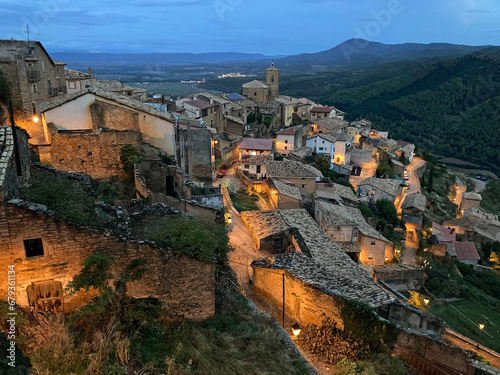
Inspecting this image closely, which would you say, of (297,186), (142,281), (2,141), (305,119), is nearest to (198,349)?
(142,281)

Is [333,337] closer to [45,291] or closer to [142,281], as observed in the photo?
[142,281]

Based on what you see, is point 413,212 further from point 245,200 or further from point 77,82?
point 77,82

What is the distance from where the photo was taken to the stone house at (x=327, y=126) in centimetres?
6041

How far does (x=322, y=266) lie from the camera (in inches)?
596

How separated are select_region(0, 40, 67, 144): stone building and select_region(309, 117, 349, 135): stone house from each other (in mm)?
43804

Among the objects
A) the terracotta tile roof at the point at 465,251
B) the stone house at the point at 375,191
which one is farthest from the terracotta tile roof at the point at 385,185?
the terracotta tile roof at the point at 465,251

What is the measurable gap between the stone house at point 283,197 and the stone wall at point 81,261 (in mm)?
19544

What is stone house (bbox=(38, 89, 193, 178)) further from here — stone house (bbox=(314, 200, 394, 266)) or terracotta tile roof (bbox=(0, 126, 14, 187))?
stone house (bbox=(314, 200, 394, 266))

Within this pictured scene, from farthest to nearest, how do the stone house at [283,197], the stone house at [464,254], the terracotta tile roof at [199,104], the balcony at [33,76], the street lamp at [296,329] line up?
the terracotta tile roof at [199,104], the stone house at [464,254], the stone house at [283,197], the balcony at [33,76], the street lamp at [296,329]

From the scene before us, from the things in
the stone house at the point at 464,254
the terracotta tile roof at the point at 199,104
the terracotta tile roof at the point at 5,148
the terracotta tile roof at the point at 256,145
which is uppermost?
the terracotta tile roof at the point at 5,148

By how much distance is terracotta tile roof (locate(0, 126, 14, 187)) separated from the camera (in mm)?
8045

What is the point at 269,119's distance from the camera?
191 feet

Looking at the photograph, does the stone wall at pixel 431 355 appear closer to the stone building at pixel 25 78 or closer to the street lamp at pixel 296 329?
the street lamp at pixel 296 329

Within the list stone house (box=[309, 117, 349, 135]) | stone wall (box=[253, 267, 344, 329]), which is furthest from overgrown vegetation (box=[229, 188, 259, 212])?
stone house (box=[309, 117, 349, 135])
